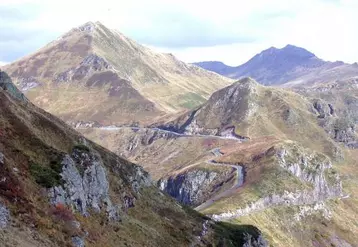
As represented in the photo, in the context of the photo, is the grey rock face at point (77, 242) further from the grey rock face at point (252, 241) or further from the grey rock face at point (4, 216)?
the grey rock face at point (252, 241)

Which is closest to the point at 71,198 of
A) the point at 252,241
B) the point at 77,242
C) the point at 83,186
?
the point at 83,186

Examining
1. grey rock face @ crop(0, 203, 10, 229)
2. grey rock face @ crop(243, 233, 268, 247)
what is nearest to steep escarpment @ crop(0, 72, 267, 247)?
grey rock face @ crop(0, 203, 10, 229)

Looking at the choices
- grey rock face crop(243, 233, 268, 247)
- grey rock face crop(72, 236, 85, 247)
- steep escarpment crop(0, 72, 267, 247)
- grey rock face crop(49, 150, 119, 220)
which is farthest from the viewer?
grey rock face crop(243, 233, 268, 247)

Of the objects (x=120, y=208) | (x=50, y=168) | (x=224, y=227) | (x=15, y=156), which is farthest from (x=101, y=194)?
(x=224, y=227)

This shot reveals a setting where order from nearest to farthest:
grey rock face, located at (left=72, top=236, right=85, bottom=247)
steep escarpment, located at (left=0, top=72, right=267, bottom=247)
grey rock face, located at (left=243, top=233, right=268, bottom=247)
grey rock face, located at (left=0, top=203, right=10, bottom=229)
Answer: grey rock face, located at (left=0, top=203, right=10, bottom=229) → steep escarpment, located at (left=0, top=72, right=267, bottom=247) → grey rock face, located at (left=72, top=236, right=85, bottom=247) → grey rock face, located at (left=243, top=233, right=268, bottom=247)

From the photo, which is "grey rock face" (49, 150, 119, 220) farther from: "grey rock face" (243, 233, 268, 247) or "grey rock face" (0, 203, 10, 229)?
"grey rock face" (243, 233, 268, 247)

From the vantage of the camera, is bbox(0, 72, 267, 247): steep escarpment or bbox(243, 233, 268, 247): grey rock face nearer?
bbox(0, 72, 267, 247): steep escarpment

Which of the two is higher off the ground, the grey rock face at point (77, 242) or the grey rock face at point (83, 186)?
the grey rock face at point (83, 186)

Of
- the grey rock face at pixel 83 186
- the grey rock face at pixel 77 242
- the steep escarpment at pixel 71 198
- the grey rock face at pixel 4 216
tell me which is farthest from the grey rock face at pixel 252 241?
the grey rock face at pixel 4 216
